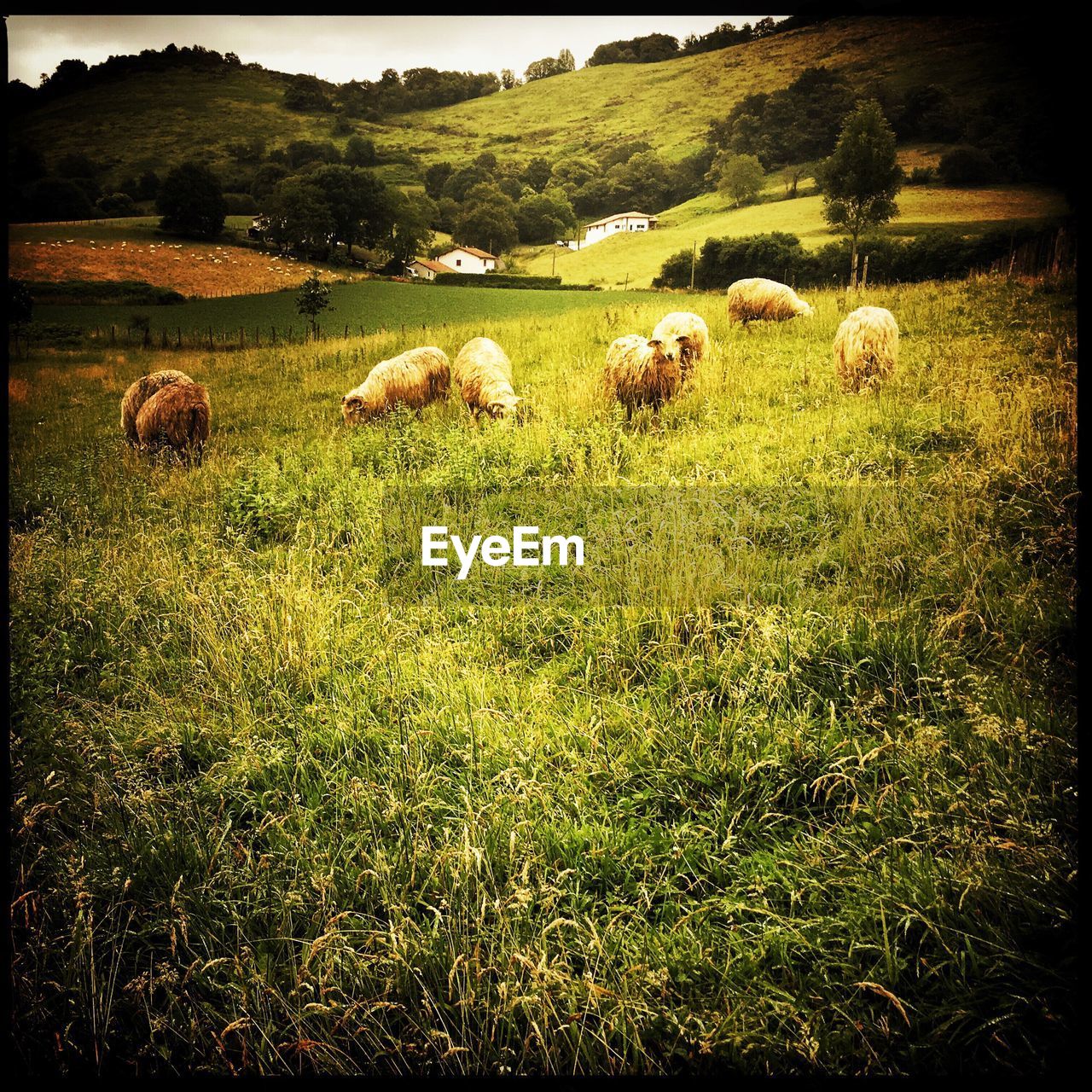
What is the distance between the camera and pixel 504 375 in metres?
8.46

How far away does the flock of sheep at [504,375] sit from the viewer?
283 inches

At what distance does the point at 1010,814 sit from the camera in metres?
2.32

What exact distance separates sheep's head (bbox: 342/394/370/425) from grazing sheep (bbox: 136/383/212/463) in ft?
5.98

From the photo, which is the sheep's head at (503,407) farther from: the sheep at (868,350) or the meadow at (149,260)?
the sheep at (868,350)

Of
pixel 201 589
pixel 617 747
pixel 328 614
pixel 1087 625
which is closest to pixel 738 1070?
pixel 617 747

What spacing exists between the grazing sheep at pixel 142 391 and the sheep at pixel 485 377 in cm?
372

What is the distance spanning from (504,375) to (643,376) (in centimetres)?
212

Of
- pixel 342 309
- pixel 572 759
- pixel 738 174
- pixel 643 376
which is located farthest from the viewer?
pixel 342 309

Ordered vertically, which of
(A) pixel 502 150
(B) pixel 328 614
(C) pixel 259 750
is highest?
(A) pixel 502 150

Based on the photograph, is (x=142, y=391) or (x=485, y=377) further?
(x=485, y=377)

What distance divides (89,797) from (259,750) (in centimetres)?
81

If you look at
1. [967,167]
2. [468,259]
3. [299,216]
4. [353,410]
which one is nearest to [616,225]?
[468,259]

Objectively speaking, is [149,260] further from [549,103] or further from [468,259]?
[549,103]

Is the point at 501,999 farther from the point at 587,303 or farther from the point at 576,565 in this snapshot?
the point at 587,303
